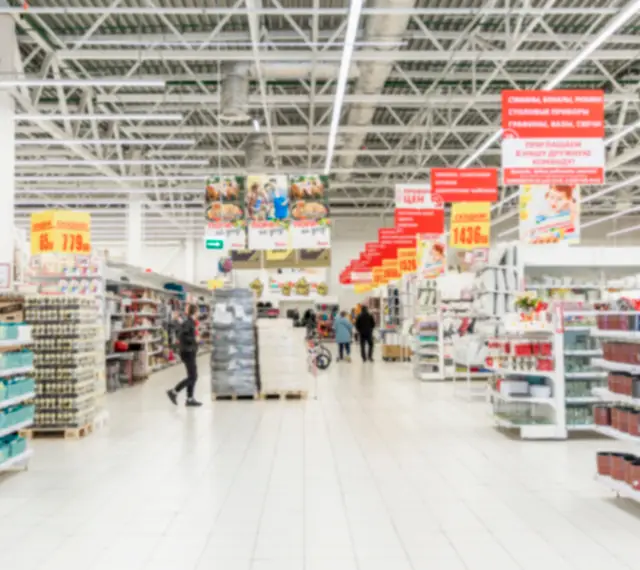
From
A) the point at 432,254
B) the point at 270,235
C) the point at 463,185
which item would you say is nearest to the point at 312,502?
the point at 463,185

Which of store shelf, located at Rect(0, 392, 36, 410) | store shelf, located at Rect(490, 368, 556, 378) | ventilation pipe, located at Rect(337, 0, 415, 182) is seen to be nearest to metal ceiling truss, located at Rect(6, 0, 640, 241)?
ventilation pipe, located at Rect(337, 0, 415, 182)

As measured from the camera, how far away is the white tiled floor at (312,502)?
4531 millimetres

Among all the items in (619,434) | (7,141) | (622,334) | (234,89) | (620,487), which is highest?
(234,89)

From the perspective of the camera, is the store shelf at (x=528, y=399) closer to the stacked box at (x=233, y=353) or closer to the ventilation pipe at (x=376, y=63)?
the stacked box at (x=233, y=353)

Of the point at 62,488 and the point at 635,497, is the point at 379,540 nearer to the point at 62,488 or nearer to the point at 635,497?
the point at 635,497

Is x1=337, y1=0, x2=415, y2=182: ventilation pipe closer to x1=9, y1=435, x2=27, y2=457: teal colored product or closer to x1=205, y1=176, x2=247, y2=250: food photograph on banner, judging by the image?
x1=205, y1=176, x2=247, y2=250: food photograph on banner

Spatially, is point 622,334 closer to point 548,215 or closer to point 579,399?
point 579,399

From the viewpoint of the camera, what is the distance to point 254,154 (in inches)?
851

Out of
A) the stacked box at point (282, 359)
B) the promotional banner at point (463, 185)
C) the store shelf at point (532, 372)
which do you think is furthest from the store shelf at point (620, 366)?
the promotional banner at point (463, 185)

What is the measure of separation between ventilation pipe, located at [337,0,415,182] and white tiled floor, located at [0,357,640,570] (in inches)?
235

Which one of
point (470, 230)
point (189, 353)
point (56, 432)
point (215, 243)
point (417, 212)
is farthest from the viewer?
point (417, 212)

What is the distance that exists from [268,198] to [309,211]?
86 centimetres

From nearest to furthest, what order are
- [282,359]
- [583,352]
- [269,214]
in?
[583,352]
[282,359]
[269,214]

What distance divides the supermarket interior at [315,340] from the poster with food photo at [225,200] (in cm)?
5
